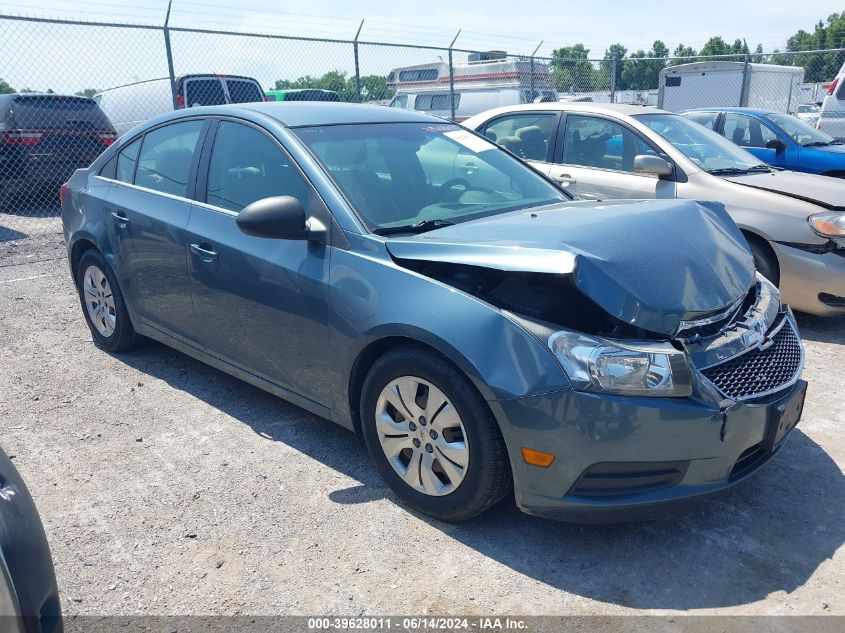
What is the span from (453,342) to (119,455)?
198cm

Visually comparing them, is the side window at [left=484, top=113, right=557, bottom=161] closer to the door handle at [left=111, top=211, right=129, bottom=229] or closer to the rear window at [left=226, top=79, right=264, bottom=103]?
the door handle at [left=111, top=211, right=129, bottom=229]

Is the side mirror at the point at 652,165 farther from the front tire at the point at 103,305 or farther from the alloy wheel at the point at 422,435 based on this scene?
the front tire at the point at 103,305

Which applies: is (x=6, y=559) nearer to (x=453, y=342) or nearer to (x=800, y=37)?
(x=453, y=342)

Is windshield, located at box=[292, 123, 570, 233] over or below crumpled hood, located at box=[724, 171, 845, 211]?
over

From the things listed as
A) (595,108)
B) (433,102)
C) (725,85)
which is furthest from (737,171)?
(725,85)

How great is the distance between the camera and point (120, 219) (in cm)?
449

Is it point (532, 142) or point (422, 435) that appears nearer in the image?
point (422, 435)

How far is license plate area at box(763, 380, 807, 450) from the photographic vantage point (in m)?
2.81

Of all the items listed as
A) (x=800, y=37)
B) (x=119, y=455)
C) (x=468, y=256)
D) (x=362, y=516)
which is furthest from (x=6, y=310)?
(x=800, y=37)

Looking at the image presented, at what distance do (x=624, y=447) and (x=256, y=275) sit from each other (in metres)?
1.90

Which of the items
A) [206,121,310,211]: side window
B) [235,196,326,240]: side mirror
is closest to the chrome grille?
[235,196,326,240]: side mirror

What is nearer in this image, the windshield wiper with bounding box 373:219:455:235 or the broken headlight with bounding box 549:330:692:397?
the broken headlight with bounding box 549:330:692:397

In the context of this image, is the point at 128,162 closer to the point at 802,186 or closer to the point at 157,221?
the point at 157,221

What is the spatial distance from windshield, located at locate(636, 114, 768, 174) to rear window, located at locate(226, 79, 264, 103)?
25.7ft
